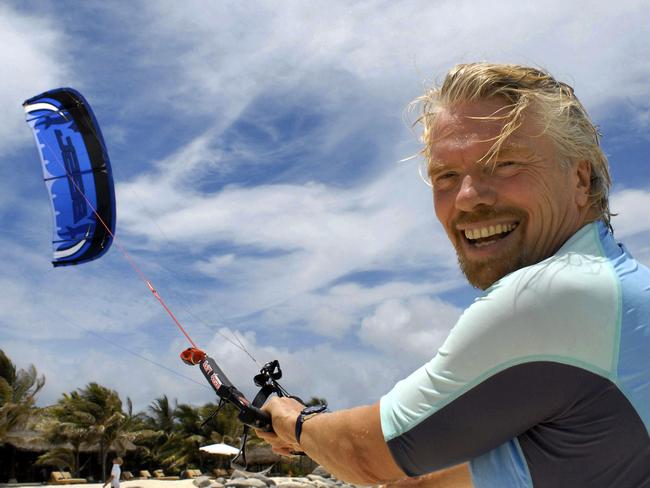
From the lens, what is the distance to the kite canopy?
45.0ft

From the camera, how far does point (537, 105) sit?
1.68 meters

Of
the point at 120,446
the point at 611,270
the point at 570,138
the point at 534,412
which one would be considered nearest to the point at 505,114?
the point at 570,138

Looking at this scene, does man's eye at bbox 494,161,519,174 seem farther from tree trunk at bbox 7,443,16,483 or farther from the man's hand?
tree trunk at bbox 7,443,16,483

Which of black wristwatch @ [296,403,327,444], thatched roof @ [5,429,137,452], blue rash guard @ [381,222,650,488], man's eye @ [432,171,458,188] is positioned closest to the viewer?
blue rash guard @ [381,222,650,488]

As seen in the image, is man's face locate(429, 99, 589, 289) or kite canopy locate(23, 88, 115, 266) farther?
kite canopy locate(23, 88, 115, 266)

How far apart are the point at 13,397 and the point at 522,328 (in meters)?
38.8

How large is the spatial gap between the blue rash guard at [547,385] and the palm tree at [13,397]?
34262mm

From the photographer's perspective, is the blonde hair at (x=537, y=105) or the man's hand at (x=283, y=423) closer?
the blonde hair at (x=537, y=105)

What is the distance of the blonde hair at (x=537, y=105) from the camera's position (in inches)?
66.0

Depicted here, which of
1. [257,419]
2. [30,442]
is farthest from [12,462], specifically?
[257,419]

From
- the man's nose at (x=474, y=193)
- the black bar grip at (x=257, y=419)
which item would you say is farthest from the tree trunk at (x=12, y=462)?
the man's nose at (x=474, y=193)

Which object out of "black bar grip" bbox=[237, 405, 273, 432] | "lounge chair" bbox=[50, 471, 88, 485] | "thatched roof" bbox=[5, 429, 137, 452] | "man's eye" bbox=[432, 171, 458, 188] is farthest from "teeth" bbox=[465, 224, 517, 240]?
"thatched roof" bbox=[5, 429, 137, 452]

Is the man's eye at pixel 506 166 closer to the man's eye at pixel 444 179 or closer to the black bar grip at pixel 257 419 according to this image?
the man's eye at pixel 444 179

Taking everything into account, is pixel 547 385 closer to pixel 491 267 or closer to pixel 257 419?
pixel 491 267
